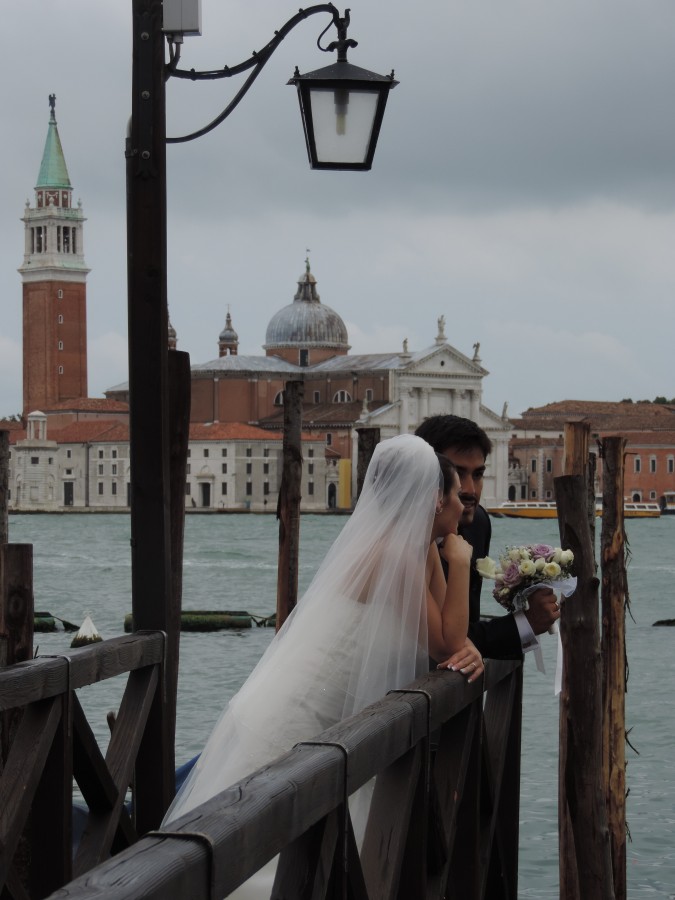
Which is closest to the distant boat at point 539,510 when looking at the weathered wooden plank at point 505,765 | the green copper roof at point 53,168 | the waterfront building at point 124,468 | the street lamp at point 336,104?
the waterfront building at point 124,468

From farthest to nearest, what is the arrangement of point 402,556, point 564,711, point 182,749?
point 182,749
point 564,711
point 402,556

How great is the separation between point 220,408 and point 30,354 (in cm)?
791

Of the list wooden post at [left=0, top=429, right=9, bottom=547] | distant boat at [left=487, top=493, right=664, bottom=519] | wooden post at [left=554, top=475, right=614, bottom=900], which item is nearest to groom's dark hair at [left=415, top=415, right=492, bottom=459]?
wooden post at [left=554, top=475, right=614, bottom=900]

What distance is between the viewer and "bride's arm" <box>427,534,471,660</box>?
2305 mm

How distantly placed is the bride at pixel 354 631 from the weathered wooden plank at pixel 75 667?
0.83ft

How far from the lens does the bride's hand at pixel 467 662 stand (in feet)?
A: 7.69

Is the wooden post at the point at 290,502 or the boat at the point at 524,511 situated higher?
the wooden post at the point at 290,502

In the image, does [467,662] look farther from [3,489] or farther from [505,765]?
[3,489]

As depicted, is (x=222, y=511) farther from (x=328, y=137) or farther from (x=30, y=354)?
(x=328, y=137)

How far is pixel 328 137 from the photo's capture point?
322 centimetres

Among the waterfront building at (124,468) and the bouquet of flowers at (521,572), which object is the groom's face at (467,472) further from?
the waterfront building at (124,468)

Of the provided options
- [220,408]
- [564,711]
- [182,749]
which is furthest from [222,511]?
[564,711]

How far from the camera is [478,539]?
2695 mm

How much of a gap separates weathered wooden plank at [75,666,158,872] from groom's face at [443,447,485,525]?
25.3 inches
